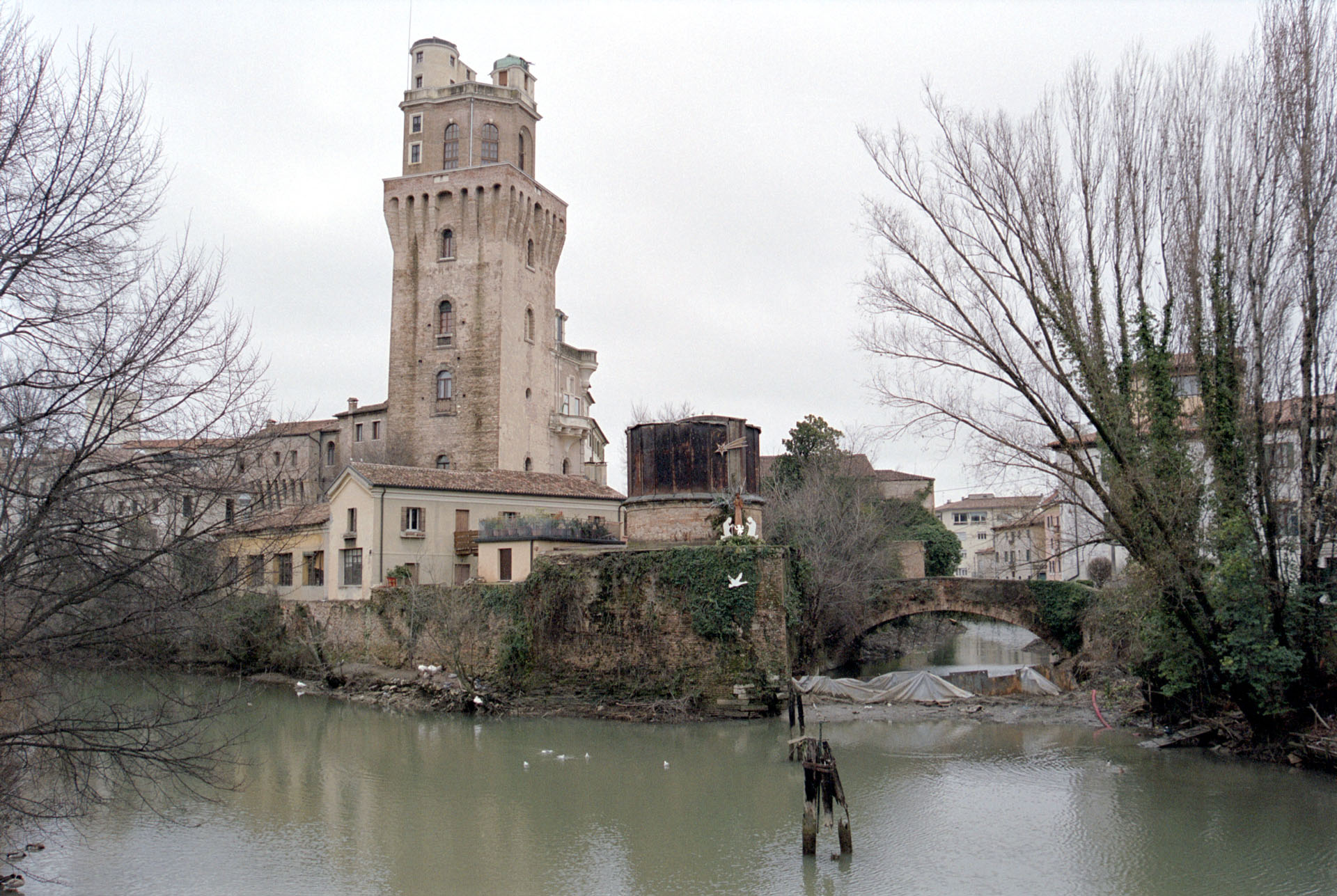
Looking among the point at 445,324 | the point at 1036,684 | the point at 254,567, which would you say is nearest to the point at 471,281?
the point at 445,324

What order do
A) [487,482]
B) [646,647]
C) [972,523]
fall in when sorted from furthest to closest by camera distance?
[972,523], [487,482], [646,647]

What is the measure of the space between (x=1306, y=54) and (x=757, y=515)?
51.1 feet

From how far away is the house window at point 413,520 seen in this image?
3092cm

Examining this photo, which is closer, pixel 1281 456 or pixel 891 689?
Answer: pixel 1281 456

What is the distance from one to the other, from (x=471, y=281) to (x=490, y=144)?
21.7 ft

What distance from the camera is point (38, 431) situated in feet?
25.2

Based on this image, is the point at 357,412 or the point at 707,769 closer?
the point at 707,769

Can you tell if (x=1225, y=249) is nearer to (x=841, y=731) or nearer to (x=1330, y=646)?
(x=1330, y=646)

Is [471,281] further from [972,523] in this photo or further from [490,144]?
[972,523]

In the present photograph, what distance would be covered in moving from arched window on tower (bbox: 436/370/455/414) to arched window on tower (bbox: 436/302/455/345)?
54.4 inches

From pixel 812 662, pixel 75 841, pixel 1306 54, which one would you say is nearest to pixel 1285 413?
pixel 1306 54

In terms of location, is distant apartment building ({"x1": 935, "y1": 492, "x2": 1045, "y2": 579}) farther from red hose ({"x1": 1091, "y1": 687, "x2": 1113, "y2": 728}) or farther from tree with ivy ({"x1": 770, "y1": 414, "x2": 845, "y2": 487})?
red hose ({"x1": 1091, "y1": 687, "x2": 1113, "y2": 728})

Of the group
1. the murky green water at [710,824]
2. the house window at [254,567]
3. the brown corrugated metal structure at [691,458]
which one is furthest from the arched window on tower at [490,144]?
the house window at [254,567]

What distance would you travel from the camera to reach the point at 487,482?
3331cm
